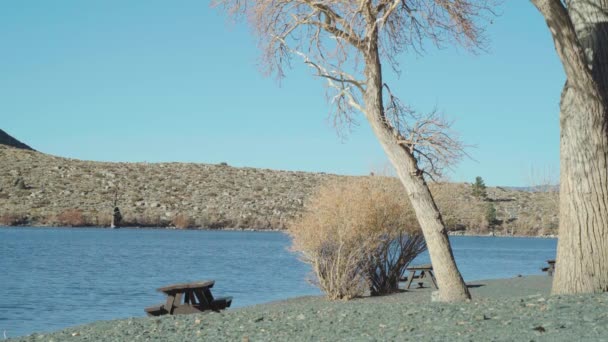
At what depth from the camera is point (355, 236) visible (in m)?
19.4

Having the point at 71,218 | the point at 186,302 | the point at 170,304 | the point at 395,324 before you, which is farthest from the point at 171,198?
the point at 395,324

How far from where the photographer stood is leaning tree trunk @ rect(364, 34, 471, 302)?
1385cm

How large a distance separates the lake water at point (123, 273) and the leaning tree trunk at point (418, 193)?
679 cm

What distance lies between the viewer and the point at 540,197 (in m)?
82.4

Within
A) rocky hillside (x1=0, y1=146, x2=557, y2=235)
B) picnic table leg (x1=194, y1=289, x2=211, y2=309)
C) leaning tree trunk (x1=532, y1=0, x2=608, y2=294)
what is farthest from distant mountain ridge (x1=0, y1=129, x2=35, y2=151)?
leaning tree trunk (x1=532, y1=0, x2=608, y2=294)

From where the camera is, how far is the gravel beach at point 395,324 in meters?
9.39

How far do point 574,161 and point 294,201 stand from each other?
58.7 metres

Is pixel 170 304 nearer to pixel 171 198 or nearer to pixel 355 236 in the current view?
pixel 355 236

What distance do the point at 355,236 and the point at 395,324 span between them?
29.2 ft

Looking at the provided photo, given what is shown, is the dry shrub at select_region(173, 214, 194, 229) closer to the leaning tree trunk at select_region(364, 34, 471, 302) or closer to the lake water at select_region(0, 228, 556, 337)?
the lake water at select_region(0, 228, 556, 337)

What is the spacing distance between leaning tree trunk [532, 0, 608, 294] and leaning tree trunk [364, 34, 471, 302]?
1.90m

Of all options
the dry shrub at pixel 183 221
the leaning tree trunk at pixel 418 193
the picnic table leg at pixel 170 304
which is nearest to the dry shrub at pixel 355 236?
the picnic table leg at pixel 170 304

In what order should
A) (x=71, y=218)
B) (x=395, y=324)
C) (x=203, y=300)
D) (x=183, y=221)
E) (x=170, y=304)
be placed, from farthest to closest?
(x=183, y=221)
(x=71, y=218)
(x=203, y=300)
(x=170, y=304)
(x=395, y=324)

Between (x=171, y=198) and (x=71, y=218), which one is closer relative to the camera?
(x=71, y=218)
